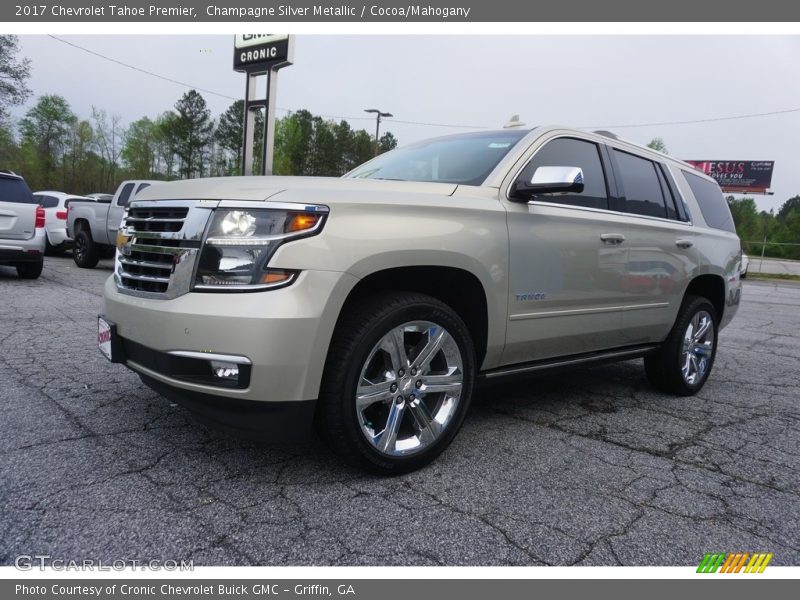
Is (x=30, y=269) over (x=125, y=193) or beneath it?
beneath

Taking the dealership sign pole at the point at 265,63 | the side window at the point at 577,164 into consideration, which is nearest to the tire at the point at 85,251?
the dealership sign pole at the point at 265,63

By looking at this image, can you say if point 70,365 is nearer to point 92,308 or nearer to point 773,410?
point 92,308

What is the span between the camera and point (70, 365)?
4449mm

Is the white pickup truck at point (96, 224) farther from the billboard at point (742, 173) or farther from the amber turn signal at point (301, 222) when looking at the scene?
the billboard at point (742, 173)

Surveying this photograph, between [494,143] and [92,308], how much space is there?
5706 mm

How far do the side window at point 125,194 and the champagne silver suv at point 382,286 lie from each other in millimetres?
9356

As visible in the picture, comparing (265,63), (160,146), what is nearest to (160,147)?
(160,146)

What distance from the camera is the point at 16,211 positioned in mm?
8945

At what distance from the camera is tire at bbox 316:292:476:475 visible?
8.22 feet

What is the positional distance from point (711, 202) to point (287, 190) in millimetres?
4157

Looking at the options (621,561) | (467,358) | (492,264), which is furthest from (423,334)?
(621,561)

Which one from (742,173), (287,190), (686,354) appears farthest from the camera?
(742,173)

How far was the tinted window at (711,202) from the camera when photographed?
193 inches

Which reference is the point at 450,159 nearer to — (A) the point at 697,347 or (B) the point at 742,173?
(A) the point at 697,347
